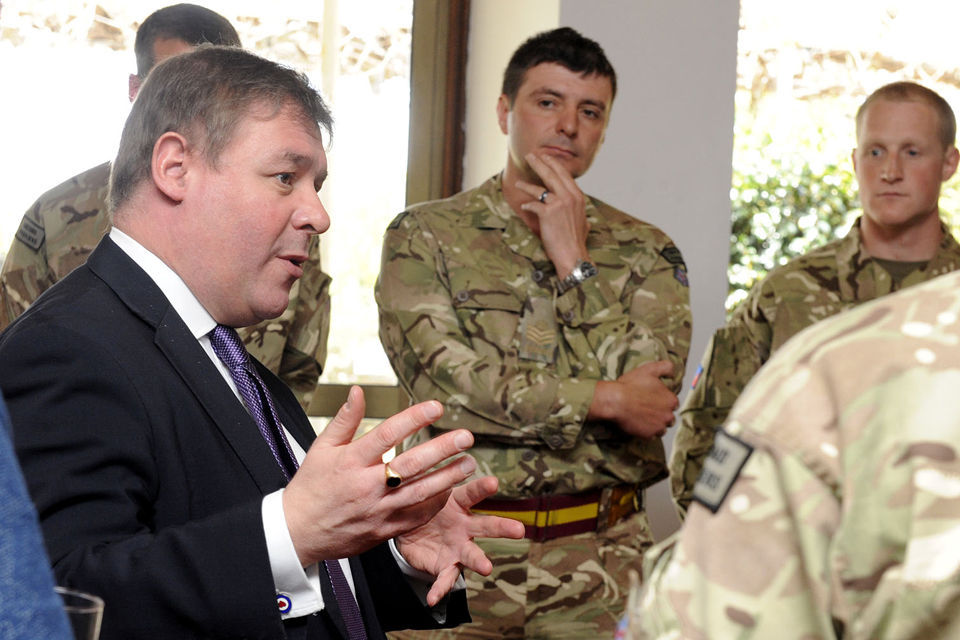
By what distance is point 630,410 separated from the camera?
7.30ft

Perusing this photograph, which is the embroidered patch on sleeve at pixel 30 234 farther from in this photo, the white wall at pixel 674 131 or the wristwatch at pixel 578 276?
the white wall at pixel 674 131

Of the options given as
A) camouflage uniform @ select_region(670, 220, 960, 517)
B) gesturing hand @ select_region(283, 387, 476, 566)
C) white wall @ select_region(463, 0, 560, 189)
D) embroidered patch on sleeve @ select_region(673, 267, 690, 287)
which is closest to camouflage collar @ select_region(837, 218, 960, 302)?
camouflage uniform @ select_region(670, 220, 960, 517)

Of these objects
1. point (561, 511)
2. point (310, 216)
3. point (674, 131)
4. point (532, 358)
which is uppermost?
point (674, 131)

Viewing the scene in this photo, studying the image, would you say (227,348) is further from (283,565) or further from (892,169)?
(892,169)

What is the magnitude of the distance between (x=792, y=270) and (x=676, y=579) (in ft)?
7.93

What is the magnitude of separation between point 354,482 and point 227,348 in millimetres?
406

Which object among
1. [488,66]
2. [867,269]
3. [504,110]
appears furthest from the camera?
[488,66]

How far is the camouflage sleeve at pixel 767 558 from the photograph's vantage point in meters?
0.55

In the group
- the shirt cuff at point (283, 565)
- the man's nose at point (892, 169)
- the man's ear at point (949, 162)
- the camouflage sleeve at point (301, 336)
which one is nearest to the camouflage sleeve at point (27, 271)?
the camouflage sleeve at point (301, 336)

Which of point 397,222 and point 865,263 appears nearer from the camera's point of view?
point 397,222

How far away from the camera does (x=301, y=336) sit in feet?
7.93

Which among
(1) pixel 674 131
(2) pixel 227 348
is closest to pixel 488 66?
(1) pixel 674 131

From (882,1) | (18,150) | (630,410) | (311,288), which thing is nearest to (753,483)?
(630,410)

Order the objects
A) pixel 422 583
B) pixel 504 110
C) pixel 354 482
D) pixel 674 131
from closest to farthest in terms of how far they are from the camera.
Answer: pixel 354 482, pixel 422 583, pixel 504 110, pixel 674 131
